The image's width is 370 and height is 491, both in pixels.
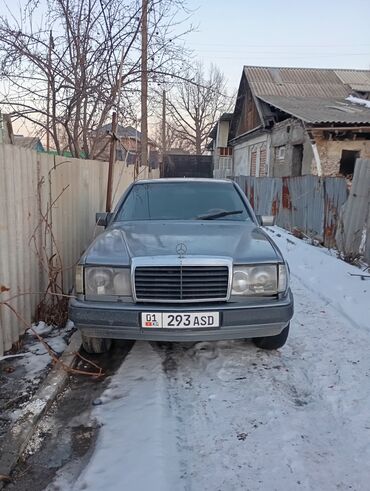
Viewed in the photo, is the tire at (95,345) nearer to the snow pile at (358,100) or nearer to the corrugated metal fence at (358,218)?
the corrugated metal fence at (358,218)

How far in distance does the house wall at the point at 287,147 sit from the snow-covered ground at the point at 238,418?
482 inches

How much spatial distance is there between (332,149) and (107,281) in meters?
13.8

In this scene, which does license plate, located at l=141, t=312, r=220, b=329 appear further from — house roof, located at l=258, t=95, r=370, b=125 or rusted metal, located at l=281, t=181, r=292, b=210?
house roof, located at l=258, t=95, r=370, b=125

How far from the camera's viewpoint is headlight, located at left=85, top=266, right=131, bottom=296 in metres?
3.20

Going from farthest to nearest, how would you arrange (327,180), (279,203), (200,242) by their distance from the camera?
(279,203) < (327,180) < (200,242)

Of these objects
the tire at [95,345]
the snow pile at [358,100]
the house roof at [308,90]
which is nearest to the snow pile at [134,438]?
the tire at [95,345]

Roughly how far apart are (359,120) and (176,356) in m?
12.7

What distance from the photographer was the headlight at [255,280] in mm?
3199

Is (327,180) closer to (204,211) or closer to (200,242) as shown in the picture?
(204,211)

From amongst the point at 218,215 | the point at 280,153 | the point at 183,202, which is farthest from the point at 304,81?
the point at 218,215

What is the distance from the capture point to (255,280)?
3238 millimetres

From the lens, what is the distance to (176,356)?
3.78m

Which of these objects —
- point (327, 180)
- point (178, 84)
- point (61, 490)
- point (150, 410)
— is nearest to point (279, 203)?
point (327, 180)

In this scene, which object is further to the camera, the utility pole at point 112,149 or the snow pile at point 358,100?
the snow pile at point 358,100
